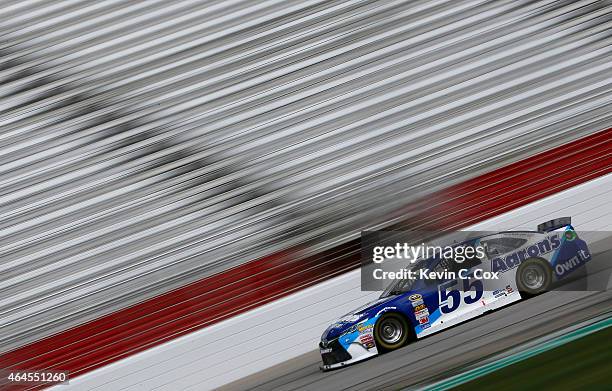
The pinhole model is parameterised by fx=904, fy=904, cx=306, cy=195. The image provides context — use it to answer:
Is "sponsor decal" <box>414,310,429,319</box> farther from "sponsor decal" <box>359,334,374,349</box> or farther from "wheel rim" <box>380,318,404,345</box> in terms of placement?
"sponsor decal" <box>359,334,374,349</box>

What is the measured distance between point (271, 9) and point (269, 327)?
4198mm

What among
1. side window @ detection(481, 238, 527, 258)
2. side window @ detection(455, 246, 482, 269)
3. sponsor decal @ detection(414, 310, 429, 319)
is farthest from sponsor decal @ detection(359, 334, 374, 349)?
side window @ detection(481, 238, 527, 258)

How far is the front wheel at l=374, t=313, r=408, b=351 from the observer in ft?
29.3

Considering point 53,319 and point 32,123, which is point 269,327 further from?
point 32,123

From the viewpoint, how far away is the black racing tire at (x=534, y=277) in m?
9.30

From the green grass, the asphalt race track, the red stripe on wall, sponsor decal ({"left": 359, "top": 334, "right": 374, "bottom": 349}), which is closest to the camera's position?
the green grass

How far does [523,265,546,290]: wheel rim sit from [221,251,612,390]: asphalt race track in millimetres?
136

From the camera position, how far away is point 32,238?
10.9 meters

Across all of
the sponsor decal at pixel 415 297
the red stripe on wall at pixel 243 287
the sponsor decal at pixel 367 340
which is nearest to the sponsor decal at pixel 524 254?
the sponsor decal at pixel 415 297

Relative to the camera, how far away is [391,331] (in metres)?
8.98

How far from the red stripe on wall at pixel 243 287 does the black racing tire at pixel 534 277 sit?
2376 mm

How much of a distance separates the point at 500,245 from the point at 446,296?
94 cm

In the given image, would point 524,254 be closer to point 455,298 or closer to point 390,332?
point 455,298

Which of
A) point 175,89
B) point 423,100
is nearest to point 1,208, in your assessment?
point 175,89
